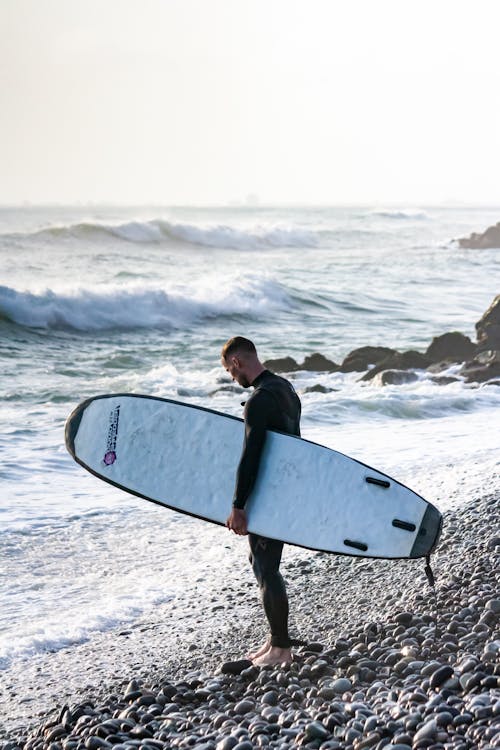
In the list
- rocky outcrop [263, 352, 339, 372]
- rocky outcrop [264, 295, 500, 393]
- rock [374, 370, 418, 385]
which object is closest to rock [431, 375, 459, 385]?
rocky outcrop [264, 295, 500, 393]

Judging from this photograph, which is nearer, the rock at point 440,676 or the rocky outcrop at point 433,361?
the rock at point 440,676

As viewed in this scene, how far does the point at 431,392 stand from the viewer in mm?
14164

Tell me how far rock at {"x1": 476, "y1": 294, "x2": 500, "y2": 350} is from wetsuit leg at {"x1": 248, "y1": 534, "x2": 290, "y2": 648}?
45.3 feet

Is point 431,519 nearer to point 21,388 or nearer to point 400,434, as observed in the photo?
point 400,434

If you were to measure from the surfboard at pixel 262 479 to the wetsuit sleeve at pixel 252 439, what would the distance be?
0.65ft

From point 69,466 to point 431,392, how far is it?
6.09m

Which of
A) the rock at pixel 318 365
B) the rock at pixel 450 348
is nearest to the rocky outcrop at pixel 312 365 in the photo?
the rock at pixel 318 365

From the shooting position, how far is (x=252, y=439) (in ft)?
13.4

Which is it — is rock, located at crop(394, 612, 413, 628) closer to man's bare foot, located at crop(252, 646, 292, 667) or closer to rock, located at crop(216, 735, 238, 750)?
man's bare foot, located at crop(252, 646, 292, 667)

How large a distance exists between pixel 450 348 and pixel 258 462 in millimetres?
13766

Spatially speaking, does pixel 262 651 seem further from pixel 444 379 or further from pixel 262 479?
pixel 444 379

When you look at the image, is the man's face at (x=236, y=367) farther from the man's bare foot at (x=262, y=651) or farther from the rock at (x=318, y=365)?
the rock at (x=318, y=365)

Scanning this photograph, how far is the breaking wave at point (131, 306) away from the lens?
977 inches

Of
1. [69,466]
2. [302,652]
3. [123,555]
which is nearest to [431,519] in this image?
[302,652]
